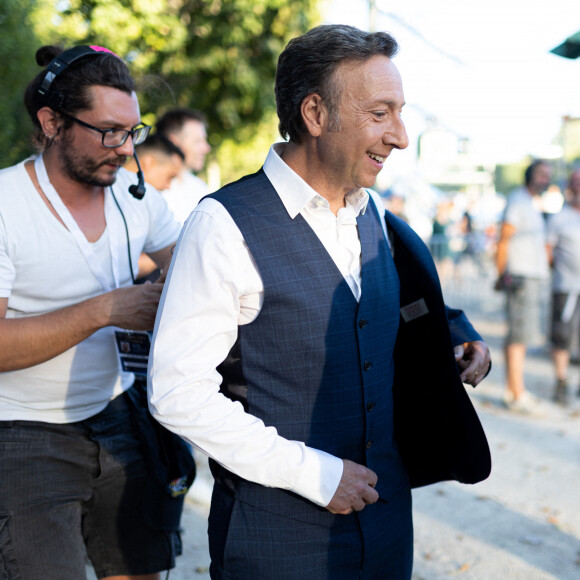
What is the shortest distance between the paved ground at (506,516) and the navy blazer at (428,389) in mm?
2020

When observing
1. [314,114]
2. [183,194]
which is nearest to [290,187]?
[314,114]

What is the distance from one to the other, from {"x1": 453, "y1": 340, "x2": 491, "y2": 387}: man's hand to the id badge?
976 millimetres

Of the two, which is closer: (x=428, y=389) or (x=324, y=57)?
(x=324, y=57)

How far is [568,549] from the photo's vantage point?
407cm

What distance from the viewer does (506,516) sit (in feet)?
14.9

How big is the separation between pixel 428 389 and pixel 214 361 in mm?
716

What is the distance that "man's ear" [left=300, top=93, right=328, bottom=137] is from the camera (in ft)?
5.97

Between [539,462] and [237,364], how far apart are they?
14.4 feet

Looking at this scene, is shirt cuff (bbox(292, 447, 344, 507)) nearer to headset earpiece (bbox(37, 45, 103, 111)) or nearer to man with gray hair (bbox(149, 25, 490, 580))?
man with gray hair (bbox(149, 25, 490, 580))

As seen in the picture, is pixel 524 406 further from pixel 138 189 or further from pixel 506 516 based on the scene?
A: pixel 138 189

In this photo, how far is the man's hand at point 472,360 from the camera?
2.12 m

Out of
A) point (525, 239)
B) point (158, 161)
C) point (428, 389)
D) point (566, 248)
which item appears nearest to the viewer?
point (428, 389)

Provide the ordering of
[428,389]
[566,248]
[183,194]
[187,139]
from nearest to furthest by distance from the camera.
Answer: [428,389], [183,194], [187,139], [566,248]

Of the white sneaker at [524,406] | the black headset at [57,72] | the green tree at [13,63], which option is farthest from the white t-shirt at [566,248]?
the black headset at [57,72]
